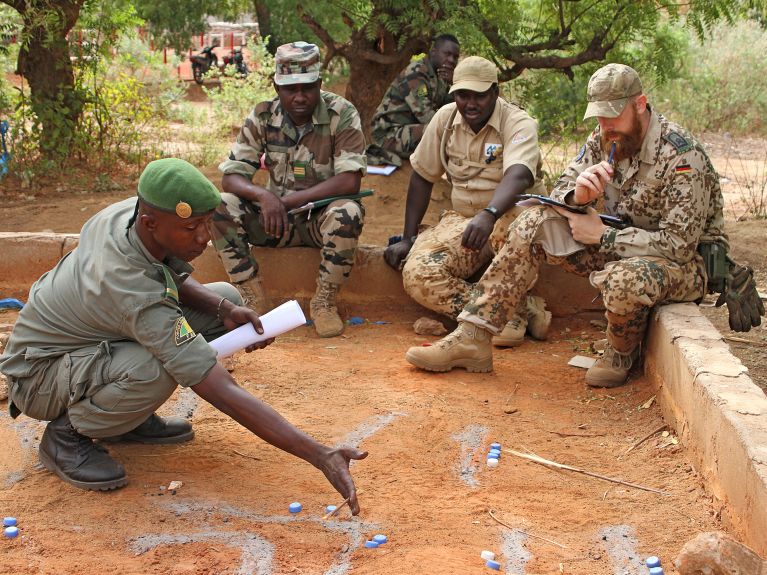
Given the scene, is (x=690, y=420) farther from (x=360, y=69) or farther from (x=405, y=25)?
(x=360, y=69)

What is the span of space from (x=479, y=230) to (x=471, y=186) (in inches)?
21.5

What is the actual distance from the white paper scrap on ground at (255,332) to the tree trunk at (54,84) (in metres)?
5.66

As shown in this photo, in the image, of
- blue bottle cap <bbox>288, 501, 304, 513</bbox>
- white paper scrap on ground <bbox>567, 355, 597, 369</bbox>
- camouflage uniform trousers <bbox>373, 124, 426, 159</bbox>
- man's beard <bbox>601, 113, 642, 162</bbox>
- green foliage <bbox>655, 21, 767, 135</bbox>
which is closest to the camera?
blue bottle cap <bbox>288, 501, 304, 513</bbox>

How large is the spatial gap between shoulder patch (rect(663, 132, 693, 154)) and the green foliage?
9194 mm

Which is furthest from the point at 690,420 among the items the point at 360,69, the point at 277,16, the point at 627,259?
the point at 277,16

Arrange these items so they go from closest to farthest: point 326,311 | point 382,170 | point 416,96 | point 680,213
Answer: point 680,213 → point 326,311 → point 416,96 → point 382,170

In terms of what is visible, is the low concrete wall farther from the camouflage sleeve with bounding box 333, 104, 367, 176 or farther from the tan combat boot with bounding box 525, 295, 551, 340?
the camouflage sleeve with bounding box 333, 104, 367, 176

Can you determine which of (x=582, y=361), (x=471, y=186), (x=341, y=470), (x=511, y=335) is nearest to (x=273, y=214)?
(x=471, y=186)

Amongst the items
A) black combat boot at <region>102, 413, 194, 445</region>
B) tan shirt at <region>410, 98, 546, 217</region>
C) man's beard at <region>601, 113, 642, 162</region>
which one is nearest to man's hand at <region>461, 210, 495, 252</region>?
tan shirt at <region>410, 98, 546, 217</region>

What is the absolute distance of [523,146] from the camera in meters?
5.05

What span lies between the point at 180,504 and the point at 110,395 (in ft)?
1.45

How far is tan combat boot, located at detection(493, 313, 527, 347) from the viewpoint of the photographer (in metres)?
5.02

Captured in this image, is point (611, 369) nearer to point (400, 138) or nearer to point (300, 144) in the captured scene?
point (300, 144)

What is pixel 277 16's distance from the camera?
1736 centimetres
